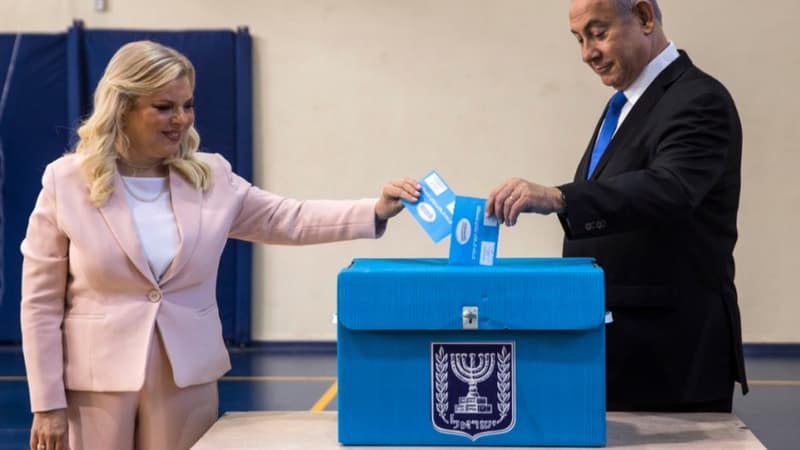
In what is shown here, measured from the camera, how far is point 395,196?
213 cm

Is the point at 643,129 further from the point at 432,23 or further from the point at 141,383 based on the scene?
the point at 432,23

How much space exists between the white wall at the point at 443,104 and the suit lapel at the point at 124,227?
14.7 feet

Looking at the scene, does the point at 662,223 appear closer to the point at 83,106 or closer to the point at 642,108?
the point at 642,108

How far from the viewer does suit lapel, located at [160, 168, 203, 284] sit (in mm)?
2193

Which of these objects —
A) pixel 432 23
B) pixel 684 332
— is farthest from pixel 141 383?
pixel 432 23

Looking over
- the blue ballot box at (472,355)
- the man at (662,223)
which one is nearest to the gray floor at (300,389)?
the man at (662,223)

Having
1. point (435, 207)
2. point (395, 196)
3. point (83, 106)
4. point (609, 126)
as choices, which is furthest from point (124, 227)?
point (83, 106)

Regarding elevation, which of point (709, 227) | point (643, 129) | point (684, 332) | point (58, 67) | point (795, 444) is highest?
point (58, 67)

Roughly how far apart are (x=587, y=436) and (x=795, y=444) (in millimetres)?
3011

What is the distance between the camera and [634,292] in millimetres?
2055

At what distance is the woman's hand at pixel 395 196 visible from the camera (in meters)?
2.03

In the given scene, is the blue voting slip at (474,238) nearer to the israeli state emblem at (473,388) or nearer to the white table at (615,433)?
the israeli state emblem at (473,388)

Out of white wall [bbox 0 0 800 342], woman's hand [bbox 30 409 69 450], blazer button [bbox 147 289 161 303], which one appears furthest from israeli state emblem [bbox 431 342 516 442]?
white wall [bbox 0 0 800 342]

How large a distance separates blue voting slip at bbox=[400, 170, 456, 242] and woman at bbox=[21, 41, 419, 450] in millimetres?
113
